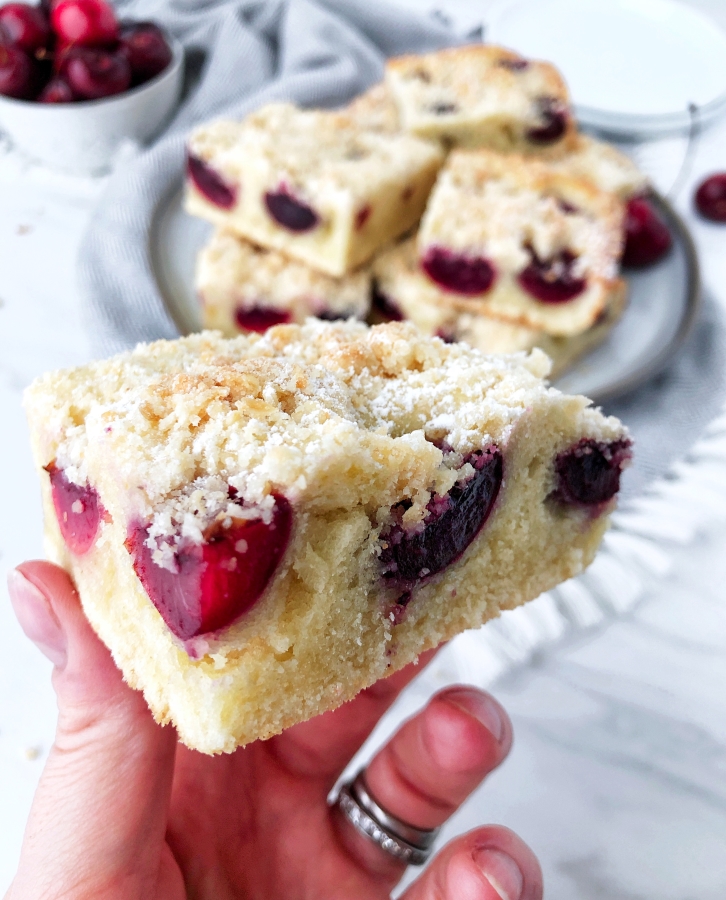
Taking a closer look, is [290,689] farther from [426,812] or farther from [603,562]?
[603,562]

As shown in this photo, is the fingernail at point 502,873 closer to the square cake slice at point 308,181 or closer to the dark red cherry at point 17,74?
the square cake slice at point 308,181

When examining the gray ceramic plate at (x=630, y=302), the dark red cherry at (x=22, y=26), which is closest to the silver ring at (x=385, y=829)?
the gray ceramic plate at (x=630, y=302)

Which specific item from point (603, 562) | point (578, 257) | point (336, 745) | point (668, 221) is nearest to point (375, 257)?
point (578, 257)

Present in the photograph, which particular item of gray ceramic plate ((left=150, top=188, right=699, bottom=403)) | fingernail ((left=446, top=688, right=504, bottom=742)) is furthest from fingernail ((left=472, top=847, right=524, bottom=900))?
gray ceramic plate ((left=150, top=188, right=699, bottom=403))

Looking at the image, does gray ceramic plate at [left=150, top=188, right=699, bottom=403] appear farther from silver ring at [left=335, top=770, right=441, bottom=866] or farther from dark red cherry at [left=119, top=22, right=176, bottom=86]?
silver ring at [left=335, top=770, right=441, bottom=866]

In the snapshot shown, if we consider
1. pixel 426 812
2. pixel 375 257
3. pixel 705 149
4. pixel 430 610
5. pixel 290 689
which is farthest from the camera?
pixel 705 149

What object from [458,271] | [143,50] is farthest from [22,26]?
[458,271]
